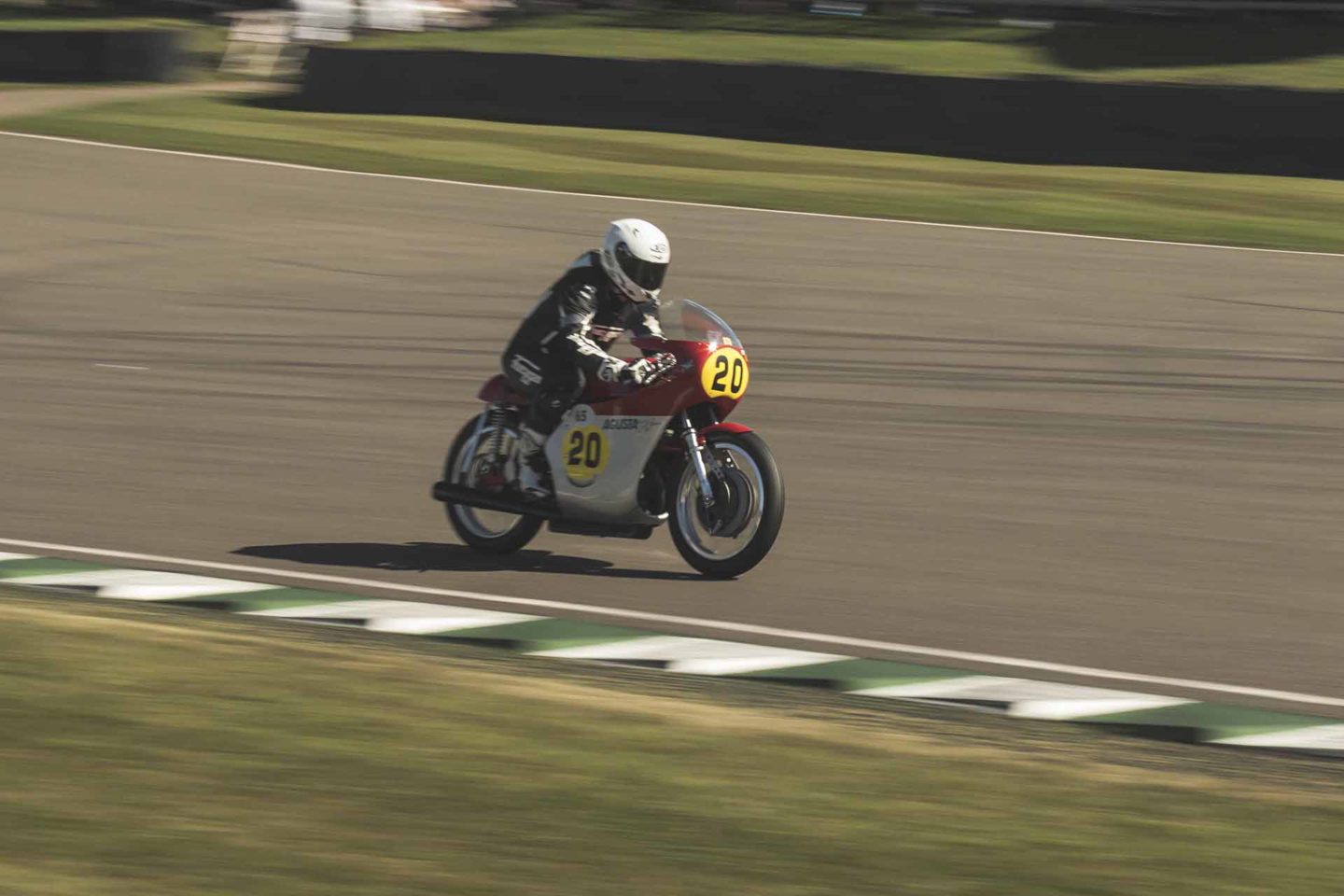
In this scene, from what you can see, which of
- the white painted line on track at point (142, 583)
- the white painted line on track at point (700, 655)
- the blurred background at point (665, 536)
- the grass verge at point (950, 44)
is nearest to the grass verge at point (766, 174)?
the blurred background at point (665, 536)

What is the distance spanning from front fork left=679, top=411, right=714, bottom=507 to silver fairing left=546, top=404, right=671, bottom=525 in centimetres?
15

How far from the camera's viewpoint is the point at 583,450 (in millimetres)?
9281

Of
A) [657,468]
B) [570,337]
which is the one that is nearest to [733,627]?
[657,468]

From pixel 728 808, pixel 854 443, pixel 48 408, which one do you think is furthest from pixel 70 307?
pixel 728 808

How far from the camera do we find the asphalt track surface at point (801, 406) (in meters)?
8.87

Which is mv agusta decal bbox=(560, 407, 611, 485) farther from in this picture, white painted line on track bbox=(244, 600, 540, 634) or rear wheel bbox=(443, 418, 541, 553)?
white painted line on track bbox=(244, 600, 540, 634)

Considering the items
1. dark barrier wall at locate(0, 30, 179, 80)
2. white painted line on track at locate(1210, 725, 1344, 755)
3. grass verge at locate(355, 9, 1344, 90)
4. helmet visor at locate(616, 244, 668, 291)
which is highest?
grass verge at locate(355, 9, 1344, 90)

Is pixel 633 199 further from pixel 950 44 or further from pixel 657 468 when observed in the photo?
pixel 657 468

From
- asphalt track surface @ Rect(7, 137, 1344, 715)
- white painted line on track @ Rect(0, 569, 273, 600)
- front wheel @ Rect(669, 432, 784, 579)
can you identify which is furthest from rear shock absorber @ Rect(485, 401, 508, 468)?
white painted line on track @ Rect(0, 569, 273, 600)

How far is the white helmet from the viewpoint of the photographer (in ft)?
29.5

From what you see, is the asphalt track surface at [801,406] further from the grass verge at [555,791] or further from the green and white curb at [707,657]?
the grass verge at [555,791]

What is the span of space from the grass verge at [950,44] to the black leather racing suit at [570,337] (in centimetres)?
1976

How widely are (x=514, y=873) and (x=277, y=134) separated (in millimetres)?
23488

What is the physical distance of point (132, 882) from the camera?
4.94 m
